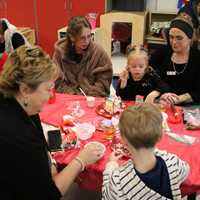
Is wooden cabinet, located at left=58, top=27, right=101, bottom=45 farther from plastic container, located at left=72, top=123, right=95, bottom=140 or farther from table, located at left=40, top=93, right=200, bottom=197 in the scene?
plastic container, located at left=72, top=123, right=95, bottom=140

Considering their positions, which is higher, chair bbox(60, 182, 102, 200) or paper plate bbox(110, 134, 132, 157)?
paper plate bbox(110, 134, 132, 157)

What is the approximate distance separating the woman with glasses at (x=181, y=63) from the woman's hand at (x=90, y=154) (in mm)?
981

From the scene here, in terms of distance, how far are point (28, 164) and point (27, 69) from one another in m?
0.44

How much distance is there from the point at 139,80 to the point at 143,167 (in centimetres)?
120

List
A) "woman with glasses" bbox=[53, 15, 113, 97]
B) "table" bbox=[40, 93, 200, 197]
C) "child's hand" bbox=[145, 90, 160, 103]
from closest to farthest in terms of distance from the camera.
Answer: "table" bbox=[40, 93, 200, 197], "child's hand" bbox=[145, 90, 160, 103], "woman with glasses" bbox=[53, 15, 113, 97]

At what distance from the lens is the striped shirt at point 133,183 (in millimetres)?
1003

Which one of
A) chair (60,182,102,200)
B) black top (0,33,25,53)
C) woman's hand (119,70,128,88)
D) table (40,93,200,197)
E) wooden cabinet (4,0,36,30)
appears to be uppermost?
wooden cabinet (4,0,36,30)

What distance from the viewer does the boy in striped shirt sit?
993 mm

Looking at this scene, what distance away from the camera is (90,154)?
4.23 ft

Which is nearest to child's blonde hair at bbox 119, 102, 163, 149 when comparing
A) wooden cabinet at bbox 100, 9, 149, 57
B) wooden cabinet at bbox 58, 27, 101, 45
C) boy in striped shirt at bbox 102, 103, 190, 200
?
boy in striped shirt at bbox 102, 103, 190, 200

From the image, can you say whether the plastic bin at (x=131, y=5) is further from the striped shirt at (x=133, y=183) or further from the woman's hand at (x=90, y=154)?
the striped shirt at (x=133, y=183)

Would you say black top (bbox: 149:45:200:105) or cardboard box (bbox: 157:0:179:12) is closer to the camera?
black top (bbox: 149:45:200:105)

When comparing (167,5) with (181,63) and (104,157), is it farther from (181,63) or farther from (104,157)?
(104,157)

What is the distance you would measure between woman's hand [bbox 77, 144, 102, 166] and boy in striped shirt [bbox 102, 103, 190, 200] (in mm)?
210
